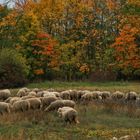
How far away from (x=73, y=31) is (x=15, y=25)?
7654 mm

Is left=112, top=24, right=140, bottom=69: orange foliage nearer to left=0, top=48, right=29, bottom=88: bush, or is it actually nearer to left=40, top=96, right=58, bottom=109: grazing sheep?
left=0, top=48, right=29, bottom=88: bush

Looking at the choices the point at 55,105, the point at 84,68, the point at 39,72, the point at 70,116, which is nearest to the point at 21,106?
the point at 55,105

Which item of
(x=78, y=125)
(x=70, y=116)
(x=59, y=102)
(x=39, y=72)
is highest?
(x=39, y=72)

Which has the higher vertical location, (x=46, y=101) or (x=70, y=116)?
(x=46, y=101)

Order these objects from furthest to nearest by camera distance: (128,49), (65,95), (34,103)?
(128,49) → (65,95) → (34,103)

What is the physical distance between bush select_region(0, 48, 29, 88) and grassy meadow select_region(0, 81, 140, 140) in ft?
57.7

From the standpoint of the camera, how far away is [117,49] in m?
48.2

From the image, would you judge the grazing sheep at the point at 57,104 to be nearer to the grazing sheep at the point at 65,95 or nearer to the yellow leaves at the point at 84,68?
the grazing sheep at the point at 65,95

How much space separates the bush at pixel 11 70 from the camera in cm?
3825

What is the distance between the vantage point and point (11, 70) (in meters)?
38.8

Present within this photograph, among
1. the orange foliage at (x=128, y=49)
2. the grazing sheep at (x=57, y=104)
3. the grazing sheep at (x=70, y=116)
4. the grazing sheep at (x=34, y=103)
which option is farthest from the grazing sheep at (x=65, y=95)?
the orange foliage at (x=128, y=49)

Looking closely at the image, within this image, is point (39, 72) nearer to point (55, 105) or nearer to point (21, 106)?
point (55, 105)

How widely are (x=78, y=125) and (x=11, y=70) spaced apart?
22179 mm

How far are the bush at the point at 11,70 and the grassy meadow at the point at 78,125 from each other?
17589 mm
